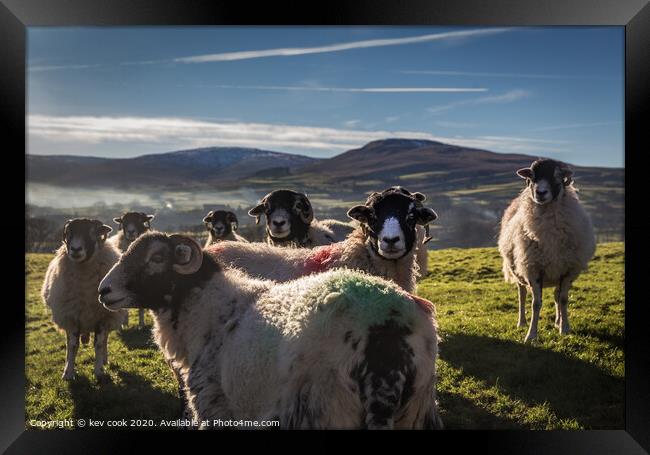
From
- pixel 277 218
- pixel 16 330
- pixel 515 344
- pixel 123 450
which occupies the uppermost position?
pixel 277 218

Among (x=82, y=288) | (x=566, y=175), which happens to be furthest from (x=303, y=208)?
(x=566, y=175)

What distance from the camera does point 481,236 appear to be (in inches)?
568

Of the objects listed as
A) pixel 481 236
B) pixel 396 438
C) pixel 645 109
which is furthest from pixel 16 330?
pixel 481 236

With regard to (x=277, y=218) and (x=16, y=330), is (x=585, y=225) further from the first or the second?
(x=16, y=330)

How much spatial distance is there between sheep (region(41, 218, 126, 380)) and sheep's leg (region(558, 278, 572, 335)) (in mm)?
6985

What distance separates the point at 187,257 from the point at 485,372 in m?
4.56

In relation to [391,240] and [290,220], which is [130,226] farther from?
[391,240]

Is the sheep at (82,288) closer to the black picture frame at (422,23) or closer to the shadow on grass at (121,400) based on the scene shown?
the shadow on grass at (121,400)

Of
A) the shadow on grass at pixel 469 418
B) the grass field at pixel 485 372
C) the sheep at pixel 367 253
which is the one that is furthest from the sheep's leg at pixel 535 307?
the sheep at pixel 367 253

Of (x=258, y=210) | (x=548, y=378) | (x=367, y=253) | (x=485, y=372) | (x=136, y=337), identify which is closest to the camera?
(x=367, y=253)

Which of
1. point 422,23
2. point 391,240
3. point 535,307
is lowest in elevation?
point 535,307

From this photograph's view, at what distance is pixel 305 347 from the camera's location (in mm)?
3838

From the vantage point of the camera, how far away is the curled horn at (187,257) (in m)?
4.99

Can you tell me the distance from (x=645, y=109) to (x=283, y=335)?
15.3 feet
